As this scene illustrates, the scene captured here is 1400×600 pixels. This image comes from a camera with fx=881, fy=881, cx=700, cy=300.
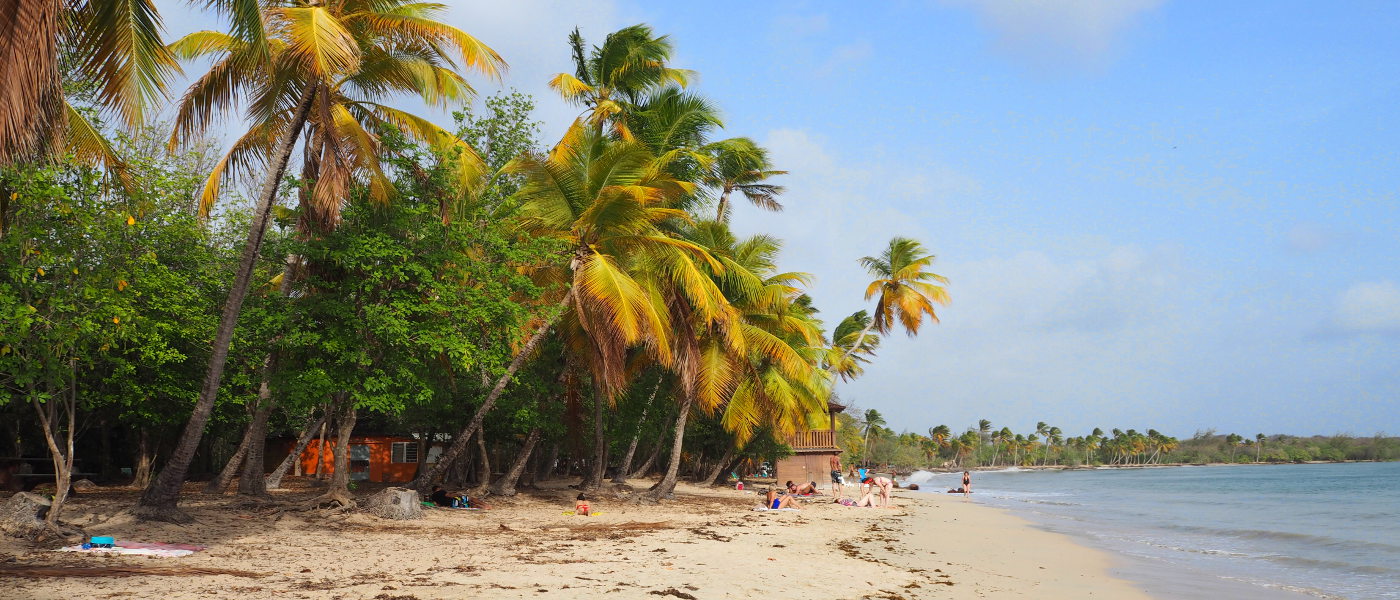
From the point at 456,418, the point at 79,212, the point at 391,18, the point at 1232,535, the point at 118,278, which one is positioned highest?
the point at 391,18

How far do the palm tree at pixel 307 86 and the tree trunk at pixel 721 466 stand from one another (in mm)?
18487

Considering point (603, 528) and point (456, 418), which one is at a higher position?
point (456, 418)

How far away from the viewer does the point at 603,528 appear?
42.7ft

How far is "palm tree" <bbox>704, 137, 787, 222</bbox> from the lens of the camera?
68.5 feet

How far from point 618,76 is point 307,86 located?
9.55 m

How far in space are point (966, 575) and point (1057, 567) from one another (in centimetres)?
261

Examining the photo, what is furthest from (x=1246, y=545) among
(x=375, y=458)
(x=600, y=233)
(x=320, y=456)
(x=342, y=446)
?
(x=320, y=456)

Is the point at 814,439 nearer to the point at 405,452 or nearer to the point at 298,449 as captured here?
the point at 405,452

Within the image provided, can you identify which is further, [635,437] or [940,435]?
[940,435]

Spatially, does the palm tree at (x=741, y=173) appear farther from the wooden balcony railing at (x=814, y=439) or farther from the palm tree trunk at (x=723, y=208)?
the wooden balcony railing at (x=814, y=439)

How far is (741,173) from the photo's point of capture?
22844mm

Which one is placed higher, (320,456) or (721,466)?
(320,456)

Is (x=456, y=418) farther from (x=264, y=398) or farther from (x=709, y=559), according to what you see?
(x=709, y=559)

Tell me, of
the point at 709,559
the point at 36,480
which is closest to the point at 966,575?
the point at 709,559
